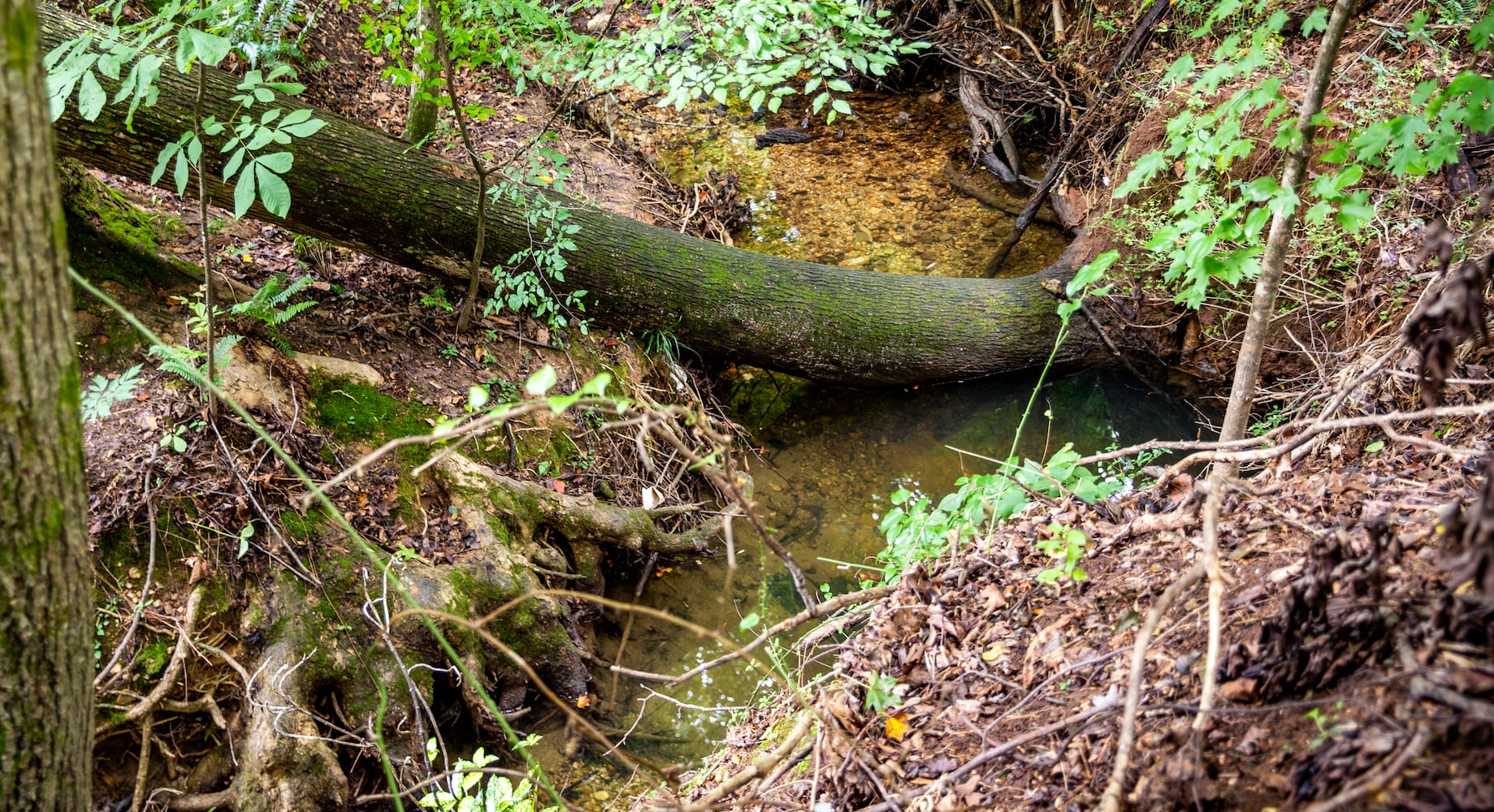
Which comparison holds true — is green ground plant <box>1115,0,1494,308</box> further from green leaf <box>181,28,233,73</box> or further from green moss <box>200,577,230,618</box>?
A: green moss <box>200,577,230,618</box>

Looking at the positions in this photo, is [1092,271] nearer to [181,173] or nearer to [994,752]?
[994,752]

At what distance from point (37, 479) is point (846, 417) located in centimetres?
454

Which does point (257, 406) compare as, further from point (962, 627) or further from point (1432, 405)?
point (1432, 405)

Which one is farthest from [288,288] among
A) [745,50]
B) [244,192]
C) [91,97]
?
[745,50]

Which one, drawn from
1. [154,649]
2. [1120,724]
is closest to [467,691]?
[154,649]

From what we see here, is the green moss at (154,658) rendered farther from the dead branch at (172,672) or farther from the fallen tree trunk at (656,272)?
the fallen tree trunk at (656,272)

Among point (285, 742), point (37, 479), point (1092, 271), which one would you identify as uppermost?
point (1092, 271)

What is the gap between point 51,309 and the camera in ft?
3.83

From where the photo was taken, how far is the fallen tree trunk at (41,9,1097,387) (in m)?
3.25

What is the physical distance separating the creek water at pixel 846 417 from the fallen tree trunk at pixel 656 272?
364mm

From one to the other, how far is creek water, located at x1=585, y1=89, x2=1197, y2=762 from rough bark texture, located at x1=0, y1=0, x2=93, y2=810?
64.8 inches

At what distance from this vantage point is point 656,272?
458cm

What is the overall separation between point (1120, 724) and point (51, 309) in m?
2.12

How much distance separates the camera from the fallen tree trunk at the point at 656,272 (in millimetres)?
3252
